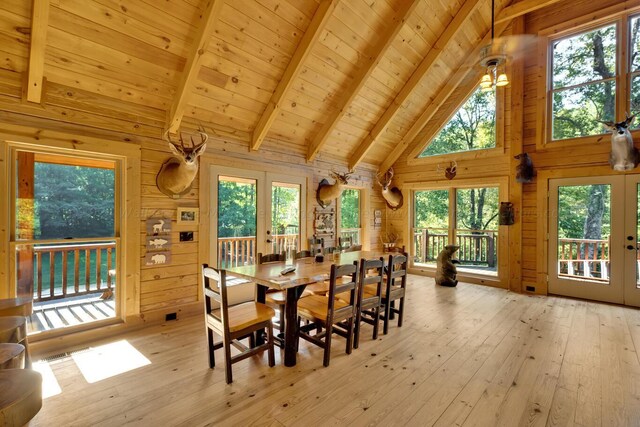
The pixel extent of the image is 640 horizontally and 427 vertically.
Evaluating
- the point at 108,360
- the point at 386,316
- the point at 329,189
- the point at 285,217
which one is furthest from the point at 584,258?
the point at 108,360

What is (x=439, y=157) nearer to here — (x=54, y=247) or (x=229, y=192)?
(x=229, y=192)

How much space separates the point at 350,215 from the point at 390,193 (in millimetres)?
1114

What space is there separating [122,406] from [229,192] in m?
2.96

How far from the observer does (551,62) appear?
529 centimetres

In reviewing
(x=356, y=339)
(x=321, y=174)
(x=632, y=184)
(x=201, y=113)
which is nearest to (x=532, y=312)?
(x=632, y=184)

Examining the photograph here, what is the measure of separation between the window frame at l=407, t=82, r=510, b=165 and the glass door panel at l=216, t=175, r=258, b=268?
404 cm

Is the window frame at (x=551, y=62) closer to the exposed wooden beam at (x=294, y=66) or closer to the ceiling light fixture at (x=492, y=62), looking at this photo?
the ceiling light fixture at (x=492, y=62)

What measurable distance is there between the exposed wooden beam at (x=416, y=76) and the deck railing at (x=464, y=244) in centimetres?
243

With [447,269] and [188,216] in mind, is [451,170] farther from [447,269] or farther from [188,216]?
[188,216]

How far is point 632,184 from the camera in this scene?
177 inches

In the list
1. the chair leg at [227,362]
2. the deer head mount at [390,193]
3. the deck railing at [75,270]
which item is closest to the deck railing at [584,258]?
the deer head mount at [390,193]

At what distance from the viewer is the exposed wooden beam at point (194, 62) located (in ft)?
9.50

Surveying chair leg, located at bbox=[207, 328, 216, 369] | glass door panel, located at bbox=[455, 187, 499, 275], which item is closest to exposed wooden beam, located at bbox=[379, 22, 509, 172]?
glass door panel, located at bbox=[455, 187, 499, 275]

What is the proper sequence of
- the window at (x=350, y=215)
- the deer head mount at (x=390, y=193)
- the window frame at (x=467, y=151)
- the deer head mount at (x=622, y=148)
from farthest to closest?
the deer head mount at (x=390, y=193) → the window at (x=350, y=215) → the window frame at (x=467, y=151) → the deer head mount at (x=622, y=148)
